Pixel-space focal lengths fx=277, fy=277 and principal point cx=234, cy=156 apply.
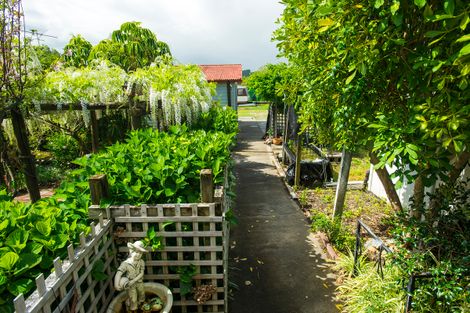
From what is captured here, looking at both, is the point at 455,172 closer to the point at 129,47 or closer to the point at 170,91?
the point at 170,91

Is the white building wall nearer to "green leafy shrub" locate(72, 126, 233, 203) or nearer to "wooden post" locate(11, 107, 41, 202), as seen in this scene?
"green leafy shrub" locate(72, 126, 233, 203)

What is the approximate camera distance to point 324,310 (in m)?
3.51

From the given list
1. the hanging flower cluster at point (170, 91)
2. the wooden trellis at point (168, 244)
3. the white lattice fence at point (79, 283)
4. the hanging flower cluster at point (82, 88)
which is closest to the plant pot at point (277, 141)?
the hanging flower cluster at point (170, 91)

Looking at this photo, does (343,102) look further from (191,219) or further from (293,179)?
(293,179)

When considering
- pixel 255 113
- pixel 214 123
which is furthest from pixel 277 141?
pixel 255 113

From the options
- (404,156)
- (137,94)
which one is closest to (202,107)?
(137,94)

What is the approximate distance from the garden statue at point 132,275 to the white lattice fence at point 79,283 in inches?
10.7

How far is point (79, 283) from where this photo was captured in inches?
88.9

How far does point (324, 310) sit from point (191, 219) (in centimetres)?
213

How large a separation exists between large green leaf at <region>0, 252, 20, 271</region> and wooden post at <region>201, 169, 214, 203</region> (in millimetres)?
1573

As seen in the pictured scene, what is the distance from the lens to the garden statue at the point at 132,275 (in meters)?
2.46

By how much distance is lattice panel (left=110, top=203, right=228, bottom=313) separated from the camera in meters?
2.92

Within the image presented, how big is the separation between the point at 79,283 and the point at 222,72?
2120 cm

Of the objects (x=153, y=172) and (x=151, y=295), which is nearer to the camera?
(x=151, y=295)
